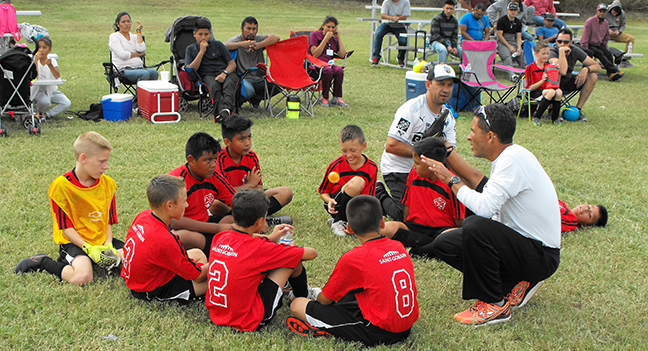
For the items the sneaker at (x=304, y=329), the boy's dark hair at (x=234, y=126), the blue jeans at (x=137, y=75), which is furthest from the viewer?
the blue jeans at (x=137, y=75)

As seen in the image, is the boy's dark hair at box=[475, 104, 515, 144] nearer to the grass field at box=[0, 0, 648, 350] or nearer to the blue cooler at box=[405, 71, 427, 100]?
the grass field at box=[0, 0, 648, 350]

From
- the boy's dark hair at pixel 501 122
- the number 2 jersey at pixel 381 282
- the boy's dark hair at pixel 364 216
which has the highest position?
the boy's dark hair at pixel 501 122

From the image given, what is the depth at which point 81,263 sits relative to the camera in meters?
3.52

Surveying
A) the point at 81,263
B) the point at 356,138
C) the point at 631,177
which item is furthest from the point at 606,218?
the point at 81,263

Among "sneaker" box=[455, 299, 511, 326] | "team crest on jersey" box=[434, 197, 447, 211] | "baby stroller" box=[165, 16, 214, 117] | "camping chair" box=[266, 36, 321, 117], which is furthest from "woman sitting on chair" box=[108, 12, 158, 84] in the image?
"sneaker" box=[455, 299, 511, 326]

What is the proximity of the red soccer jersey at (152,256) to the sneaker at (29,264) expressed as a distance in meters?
0.86

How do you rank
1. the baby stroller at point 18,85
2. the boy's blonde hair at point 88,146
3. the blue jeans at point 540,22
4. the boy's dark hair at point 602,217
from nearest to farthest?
the boy's blonde hair at point 88,146, the boy's dark hair at point 602,217, the baby stroller at point 18,85, the blue jeans at point 540,22

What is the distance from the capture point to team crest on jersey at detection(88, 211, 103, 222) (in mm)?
3682

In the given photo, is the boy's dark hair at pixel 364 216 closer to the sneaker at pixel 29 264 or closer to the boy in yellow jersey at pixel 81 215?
the boy in yellow jersey at pixel 81 215

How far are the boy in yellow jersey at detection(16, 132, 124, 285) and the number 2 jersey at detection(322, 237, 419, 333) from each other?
5.81ft

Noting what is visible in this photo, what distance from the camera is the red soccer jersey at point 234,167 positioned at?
177 inches

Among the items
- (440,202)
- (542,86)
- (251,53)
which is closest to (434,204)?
(440,202)

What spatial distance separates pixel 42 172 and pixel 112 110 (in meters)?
2.44

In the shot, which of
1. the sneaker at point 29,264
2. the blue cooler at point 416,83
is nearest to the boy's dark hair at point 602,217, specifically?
the blue cooler at point 416,83
